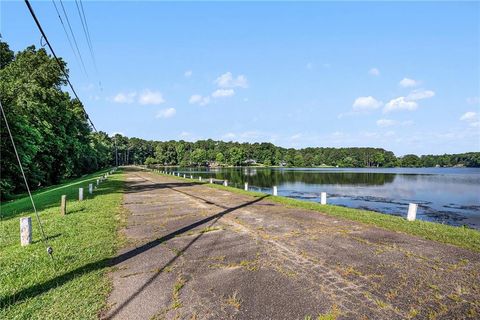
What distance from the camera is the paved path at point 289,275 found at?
3910 mm

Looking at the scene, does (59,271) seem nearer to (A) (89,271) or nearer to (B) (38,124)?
(A) (89,271)

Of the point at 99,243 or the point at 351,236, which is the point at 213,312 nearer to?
the point at 99,243

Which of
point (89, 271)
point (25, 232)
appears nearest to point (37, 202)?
point (25, 232)

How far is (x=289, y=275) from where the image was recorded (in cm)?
501

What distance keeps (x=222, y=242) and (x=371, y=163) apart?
175 meters

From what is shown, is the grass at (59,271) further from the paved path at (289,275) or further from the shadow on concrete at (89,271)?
the paved path at (289,275)

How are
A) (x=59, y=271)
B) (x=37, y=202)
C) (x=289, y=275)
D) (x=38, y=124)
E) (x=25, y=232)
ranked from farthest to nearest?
1. (x=38, y=124)
2. (x=37, y=202)
3. (x=25, y=232)
4. (x=59, y=271)
5. (x=289, y=275)

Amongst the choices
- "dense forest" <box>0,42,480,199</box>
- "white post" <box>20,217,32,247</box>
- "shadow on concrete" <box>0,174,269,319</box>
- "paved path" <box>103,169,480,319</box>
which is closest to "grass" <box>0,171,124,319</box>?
"shadow on concrete" <box>0,174,269,319</box>

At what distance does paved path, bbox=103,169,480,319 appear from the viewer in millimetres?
3910

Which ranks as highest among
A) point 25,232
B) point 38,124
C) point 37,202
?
point 38,124

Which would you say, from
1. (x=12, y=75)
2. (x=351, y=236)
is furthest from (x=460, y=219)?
(x=12, y=75)

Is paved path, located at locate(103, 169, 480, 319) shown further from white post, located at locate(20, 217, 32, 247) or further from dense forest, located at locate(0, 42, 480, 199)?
dense forest, located at locate(0, 42, 480, 199)

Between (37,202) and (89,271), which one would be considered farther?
(37,202)

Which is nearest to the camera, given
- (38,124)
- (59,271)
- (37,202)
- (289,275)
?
(289,275)
